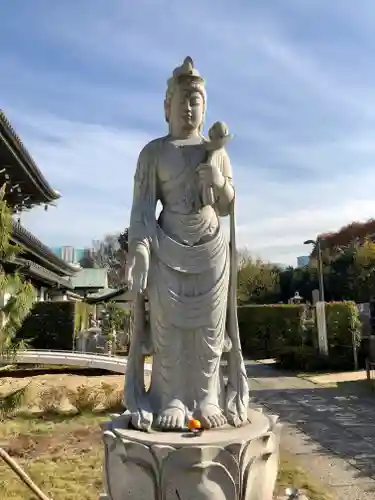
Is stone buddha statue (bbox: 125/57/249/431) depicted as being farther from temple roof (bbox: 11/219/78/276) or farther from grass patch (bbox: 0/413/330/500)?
temple roof (bbox: 11/219/78/276)

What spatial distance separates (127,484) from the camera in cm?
280

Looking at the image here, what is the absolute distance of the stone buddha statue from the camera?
3.28 meters

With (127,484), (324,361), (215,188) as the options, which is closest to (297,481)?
(127,484)

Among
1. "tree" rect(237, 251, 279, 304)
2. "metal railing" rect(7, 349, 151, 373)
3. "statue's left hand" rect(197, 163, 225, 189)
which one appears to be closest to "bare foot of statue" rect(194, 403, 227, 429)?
"statue's left hand" rect(197, 163, 225, 189)

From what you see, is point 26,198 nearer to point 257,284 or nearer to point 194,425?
point 257,284

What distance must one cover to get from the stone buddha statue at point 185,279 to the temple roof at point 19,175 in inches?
408

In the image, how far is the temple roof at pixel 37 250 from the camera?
608 inches

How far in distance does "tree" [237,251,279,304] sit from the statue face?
89.5ft

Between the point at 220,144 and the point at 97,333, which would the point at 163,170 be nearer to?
the point at 220,144

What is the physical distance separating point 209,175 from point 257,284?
3007 cm

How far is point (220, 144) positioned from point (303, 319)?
15692mm

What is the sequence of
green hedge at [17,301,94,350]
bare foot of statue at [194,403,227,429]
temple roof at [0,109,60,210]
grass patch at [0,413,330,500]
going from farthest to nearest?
1. green hedge at [17,301,94,350]
2. temple roof at [0,109,60,210]
3. grass patch at [0,413,330,500]
4. bare foot of statue at [194,403,227,429]

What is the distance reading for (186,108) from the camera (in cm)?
356

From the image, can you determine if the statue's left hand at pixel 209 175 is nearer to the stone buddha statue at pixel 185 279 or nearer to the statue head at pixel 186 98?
the stone buddha statue at pixel 185 279
